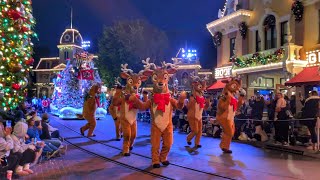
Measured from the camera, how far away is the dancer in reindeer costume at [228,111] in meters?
10.7

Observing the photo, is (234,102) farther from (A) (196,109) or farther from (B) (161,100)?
(B) (161,100)

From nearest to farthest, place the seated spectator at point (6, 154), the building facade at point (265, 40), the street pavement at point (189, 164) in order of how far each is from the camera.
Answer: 1. the seated spectator at point (6, 154)
2. the street pavement at point (189, 164)
3. the building facade at point (265, 40)

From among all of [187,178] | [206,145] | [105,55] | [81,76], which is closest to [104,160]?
[187,178]

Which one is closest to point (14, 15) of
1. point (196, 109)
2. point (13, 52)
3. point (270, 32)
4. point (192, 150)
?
→ point (13, 52)

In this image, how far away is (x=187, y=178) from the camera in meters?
7.45

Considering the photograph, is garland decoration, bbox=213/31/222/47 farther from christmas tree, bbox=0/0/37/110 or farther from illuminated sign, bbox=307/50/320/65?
christmas tree, bbox=0/0/37/110

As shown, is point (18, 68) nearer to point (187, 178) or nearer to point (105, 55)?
point (187, 178)

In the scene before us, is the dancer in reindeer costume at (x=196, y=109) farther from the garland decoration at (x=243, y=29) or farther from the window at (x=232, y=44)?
the window at (x=232, y=44)

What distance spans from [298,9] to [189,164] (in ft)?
38.2

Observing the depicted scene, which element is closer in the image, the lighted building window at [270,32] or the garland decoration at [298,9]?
the garland decoration at [298,9]

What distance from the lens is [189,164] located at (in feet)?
29.0

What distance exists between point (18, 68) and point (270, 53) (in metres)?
12.6

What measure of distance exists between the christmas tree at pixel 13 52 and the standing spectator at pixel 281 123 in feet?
26.2

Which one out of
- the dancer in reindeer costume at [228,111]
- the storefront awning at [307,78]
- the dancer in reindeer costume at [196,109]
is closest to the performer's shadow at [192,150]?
the dancer in reindeer costume at [196,109]
